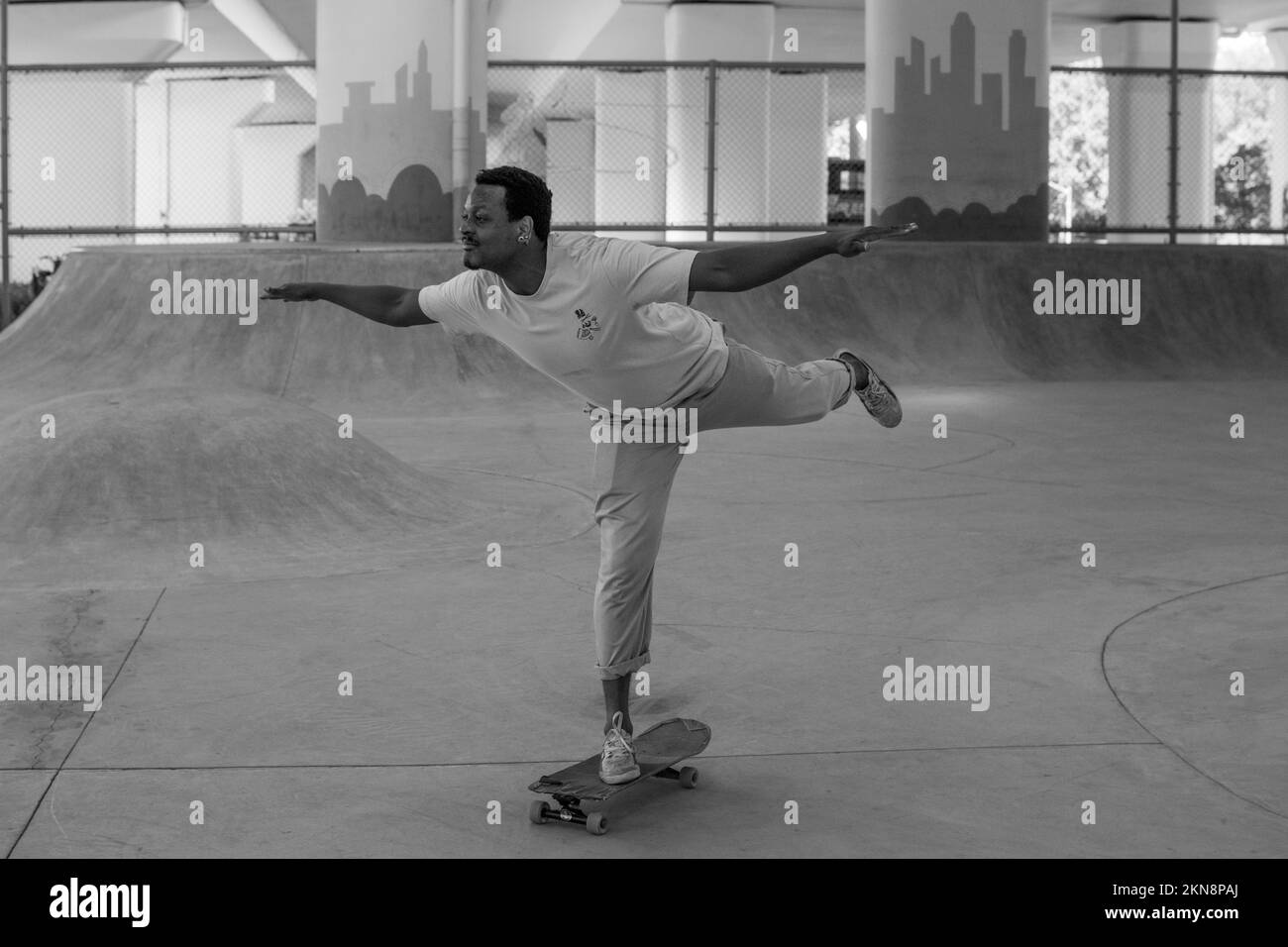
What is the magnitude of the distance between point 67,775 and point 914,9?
13.6 metres

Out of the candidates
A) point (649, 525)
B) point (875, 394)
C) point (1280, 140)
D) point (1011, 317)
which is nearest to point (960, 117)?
point (1011, 317)

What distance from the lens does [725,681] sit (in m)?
5.03

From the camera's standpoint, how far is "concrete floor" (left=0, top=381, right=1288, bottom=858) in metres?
3.71

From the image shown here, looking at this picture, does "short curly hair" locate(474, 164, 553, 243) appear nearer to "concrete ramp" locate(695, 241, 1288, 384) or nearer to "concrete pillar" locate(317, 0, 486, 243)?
"concrete ramp" locate(695, 241, 1288, 384)

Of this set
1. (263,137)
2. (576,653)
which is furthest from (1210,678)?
(263,137)

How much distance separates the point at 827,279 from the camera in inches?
598

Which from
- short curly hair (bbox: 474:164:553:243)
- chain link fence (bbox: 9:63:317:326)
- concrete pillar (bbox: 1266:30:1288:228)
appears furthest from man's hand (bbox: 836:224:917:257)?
concrete pillar (bbox: 1266:30:1288:228)

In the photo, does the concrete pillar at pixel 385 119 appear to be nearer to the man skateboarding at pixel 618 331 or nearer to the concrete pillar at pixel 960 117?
the concrete pillar at pixel 960 117

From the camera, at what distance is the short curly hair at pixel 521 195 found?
3.89 m

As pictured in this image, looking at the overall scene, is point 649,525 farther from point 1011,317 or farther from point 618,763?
point 1011,317

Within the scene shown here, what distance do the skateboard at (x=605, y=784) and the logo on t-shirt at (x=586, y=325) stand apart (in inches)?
43.1

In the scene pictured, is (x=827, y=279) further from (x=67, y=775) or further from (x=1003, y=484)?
(x=67, y=775)

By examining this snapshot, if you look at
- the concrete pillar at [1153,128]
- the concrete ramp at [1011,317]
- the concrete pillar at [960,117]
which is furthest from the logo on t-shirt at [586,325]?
the concrete pillar at [1153,128]

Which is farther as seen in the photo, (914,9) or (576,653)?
(914,9)
